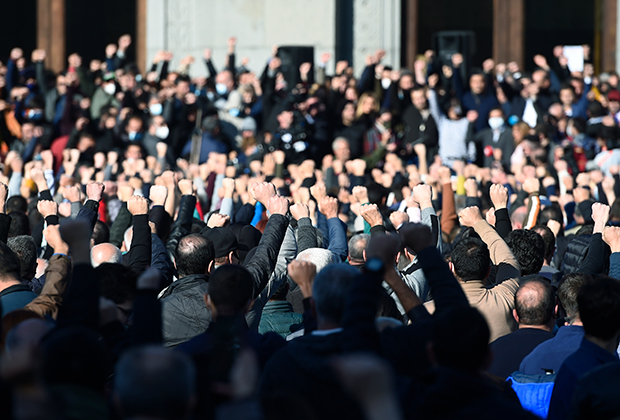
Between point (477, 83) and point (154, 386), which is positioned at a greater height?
point (477, 83)

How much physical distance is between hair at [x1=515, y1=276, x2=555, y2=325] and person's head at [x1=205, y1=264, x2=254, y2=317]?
1.32 m

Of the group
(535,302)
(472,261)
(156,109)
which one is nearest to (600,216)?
(472,261)

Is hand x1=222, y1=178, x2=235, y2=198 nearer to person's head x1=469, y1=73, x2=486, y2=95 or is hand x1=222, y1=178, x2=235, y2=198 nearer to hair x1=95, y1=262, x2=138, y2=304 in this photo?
hair x1=95, y1=262, x2=138, y2=304

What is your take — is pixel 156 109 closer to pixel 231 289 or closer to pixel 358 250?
pixel 358 250

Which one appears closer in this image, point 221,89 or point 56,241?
point 56,241

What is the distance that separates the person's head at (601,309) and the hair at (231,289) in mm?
1166

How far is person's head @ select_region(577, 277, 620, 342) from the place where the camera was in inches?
121

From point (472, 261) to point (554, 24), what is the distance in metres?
21.0

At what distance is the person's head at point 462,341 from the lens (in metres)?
2.48

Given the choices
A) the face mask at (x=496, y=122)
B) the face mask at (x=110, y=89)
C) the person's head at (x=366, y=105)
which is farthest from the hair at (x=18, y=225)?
the face mask at (x=496, y=122)

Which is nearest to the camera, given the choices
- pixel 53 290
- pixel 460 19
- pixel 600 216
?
pixel 53 290

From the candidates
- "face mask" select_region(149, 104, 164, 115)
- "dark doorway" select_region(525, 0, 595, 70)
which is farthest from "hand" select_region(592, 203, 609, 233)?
"dark doorway" select_region(525, 0, 595, 70)

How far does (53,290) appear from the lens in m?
3.63

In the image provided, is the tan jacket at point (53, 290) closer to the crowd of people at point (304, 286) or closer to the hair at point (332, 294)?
the crowd of people at point (304, 286)
